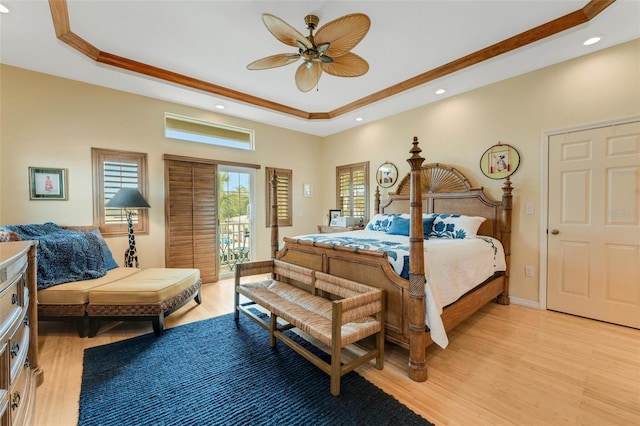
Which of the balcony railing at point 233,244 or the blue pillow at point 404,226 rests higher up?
the blue pillow at point 404,226

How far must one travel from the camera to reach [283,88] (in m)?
3.71

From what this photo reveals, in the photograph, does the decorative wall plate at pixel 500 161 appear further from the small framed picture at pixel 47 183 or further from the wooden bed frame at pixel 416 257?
the small framed picture at pixel 47 183

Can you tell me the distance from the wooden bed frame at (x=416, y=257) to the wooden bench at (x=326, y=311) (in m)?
0.16

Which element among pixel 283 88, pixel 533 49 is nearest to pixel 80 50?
pixel 283 88

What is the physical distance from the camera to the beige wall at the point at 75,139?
9.64 feet

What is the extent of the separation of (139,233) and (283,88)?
2874mm

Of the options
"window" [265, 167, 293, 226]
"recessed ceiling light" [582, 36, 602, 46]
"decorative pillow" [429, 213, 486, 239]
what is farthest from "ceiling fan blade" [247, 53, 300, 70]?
"recessed ceiling light" [582, 36, 602, 46]

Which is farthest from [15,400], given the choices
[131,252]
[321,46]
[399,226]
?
[399,226]

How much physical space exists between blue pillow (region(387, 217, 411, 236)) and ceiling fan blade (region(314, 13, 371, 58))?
6.89ft

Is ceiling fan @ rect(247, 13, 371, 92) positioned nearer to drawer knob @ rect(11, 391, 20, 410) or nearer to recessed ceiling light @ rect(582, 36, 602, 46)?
recessed ceiling light @ rect(582, 36, 602, 46)

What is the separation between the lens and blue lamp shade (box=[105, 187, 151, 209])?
127 inches

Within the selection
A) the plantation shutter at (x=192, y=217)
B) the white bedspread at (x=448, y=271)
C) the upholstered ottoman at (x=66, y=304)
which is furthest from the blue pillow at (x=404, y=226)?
the upholstered ottoman at (x=66, y=304)

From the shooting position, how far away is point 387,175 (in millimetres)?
4633

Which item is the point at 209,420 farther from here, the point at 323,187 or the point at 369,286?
the point at 323,187
